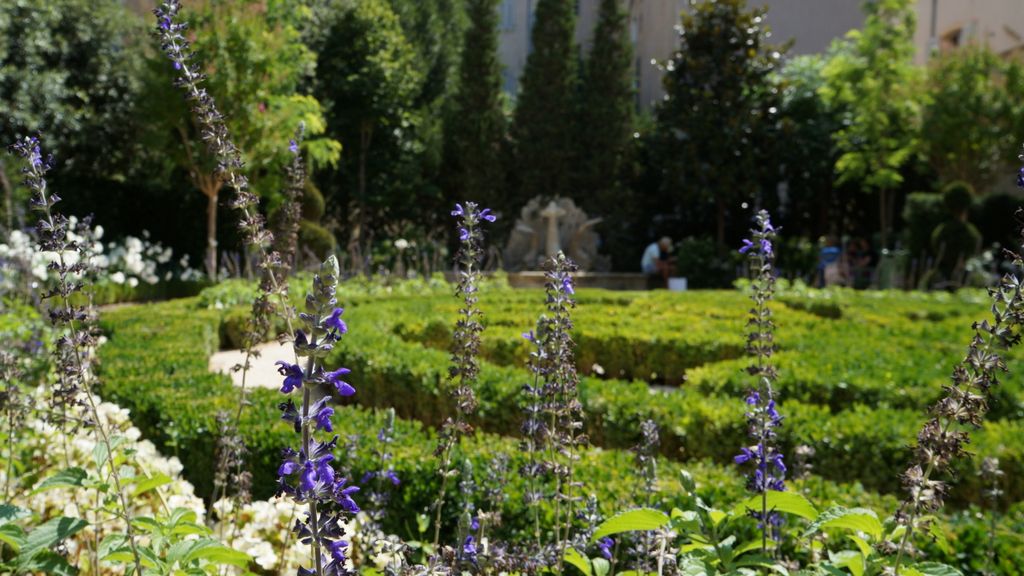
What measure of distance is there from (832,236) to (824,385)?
55.6 ft

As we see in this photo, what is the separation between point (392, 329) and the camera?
8.51m

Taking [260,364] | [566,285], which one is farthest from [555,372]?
[260,364]

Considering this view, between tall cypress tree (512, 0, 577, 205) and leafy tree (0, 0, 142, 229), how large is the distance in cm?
981

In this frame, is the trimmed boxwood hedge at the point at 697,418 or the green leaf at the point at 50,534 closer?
the green leaf at the point at 50,534

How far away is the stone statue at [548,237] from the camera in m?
20.9

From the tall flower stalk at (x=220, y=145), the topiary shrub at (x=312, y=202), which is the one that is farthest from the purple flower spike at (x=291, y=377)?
the topiary shrub at (x=312, y=202)

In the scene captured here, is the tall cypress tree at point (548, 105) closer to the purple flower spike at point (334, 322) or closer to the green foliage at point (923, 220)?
the green foliage at point (923, 220)

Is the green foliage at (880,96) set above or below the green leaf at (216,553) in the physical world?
above

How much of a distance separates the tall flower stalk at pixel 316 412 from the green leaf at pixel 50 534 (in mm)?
560

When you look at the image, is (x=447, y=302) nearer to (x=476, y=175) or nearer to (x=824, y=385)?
(x=824, y=385)

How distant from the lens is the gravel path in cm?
711

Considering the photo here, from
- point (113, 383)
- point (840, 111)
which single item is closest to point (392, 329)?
point (113, 383)

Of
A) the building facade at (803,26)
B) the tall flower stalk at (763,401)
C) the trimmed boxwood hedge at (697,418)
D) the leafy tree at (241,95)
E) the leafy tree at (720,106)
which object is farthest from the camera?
the building facade at (803,26)

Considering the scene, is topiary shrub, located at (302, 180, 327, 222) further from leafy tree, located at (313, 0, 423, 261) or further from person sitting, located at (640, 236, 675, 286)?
person sitting, located at (640, 236, 675, 286)
